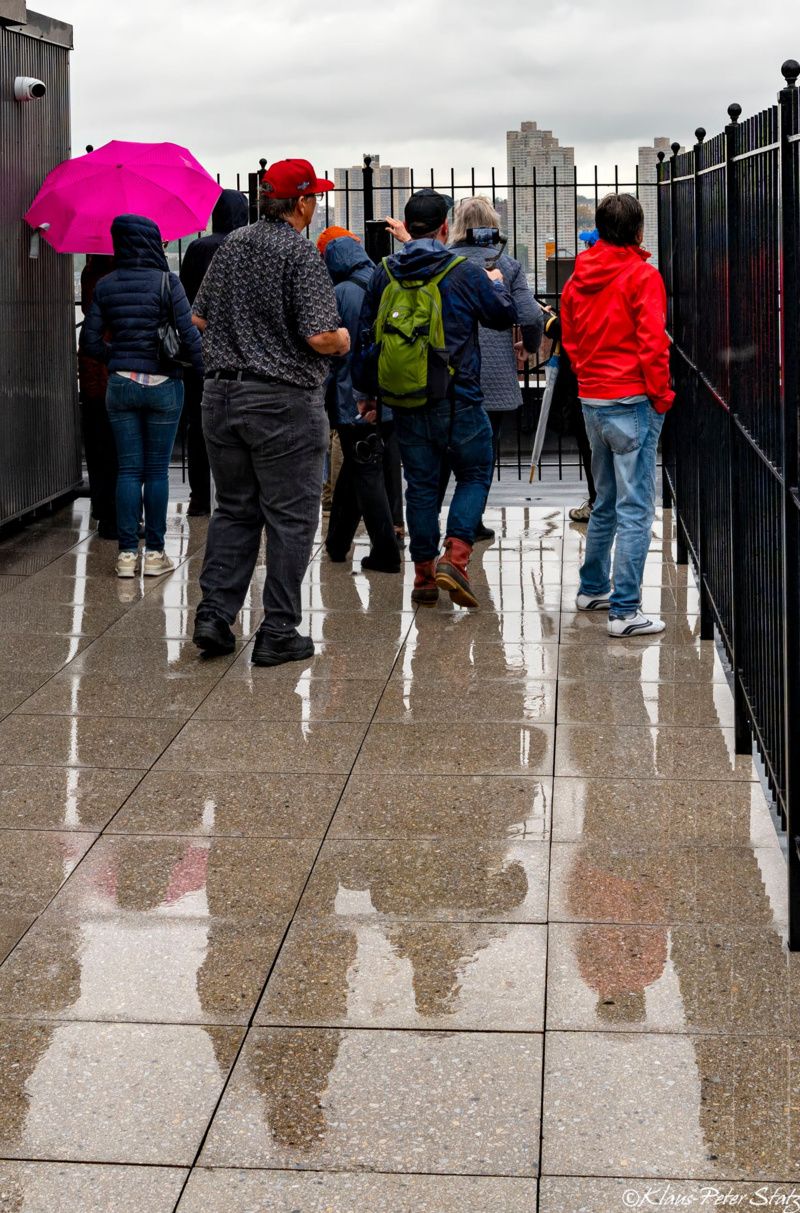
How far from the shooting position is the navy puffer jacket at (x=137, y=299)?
29.9ft

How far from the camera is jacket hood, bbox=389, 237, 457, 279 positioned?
8.12m

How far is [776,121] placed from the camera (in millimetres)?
4586

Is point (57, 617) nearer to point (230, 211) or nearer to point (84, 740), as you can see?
point (84, 740)

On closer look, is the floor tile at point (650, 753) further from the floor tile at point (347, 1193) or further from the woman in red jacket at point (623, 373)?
the floor tile at point (347, 1193)

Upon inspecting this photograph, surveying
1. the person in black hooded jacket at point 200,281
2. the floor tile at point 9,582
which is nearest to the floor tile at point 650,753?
the floor tile at point 9,582

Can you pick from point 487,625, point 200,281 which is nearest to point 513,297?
point 200,281

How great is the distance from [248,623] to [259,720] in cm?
181

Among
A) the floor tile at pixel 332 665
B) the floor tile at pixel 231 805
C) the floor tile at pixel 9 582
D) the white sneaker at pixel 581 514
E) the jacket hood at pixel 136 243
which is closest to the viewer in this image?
the floor tile at pixel 231 805

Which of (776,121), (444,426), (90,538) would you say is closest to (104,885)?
(776,121)

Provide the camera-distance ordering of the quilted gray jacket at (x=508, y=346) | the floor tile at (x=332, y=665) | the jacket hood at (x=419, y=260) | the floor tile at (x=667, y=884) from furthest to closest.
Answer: the quilted gray jacket at (x=508, y=346), the jacket hood at (x=419, y=260), the floor tile at (x=332, y=665), the floor tile at (x=667, y=884)

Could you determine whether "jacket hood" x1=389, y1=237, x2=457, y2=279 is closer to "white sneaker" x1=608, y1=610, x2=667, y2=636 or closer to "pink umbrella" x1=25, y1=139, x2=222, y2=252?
"white sneaker" x1=608, y1=610, x2=667, y2=636

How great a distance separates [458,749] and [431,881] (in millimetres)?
1354

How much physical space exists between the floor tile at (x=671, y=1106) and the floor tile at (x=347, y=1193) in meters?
0.15

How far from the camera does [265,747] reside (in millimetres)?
6191
